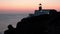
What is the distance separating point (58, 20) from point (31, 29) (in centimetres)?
271

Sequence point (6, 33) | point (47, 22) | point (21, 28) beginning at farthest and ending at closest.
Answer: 1. point (6, 33)
2. point (21, 28)
3. point (47, 22)

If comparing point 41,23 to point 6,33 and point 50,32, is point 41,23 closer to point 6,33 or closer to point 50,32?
point 50,32

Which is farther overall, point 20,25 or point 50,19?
point 20,25

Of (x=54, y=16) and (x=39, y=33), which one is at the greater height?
(x=54, y=16)

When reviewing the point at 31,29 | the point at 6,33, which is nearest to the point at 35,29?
the point at 31,29

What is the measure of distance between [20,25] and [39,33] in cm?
249

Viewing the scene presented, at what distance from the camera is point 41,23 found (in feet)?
78.2

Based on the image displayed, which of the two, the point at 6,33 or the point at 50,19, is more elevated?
the point at 50,19

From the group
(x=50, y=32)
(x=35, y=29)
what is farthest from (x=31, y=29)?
(x=50, y=32)

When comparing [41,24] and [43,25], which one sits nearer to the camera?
[43,25]

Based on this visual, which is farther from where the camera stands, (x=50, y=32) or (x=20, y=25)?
(x=20, y=25)

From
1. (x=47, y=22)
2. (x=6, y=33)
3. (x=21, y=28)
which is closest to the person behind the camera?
(x=47, y=22)

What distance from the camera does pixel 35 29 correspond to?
24.0m

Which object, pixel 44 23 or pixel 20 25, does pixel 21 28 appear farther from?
pixel 44 23
